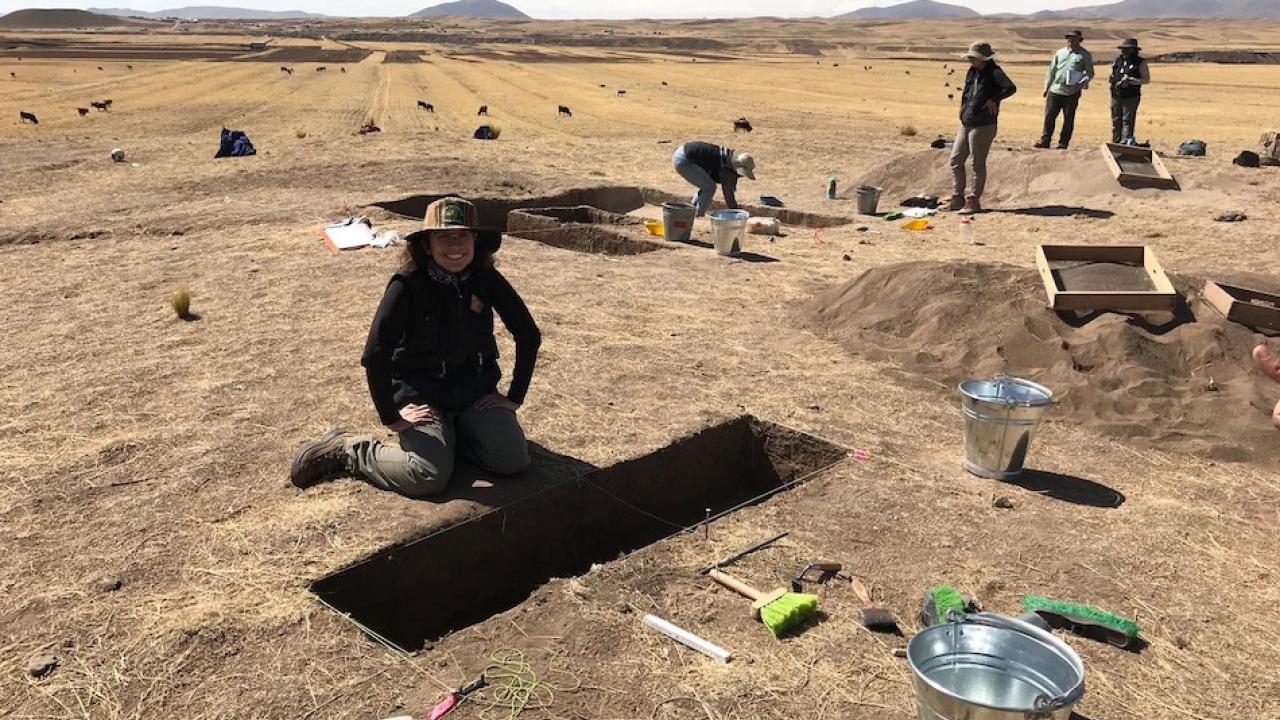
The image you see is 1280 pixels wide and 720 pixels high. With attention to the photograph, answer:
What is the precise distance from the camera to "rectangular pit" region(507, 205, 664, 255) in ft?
37.5

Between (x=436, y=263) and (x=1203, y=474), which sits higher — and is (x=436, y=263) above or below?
above

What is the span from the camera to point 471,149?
743 inches

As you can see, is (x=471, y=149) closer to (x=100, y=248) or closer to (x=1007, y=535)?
(x=100, y=248)

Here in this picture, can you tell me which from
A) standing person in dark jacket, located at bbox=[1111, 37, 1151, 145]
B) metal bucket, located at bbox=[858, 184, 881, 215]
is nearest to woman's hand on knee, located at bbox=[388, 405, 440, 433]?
metal bucket, located at bbox=[858, 184, 881, 215]

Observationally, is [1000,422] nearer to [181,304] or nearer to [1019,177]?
[181,304]

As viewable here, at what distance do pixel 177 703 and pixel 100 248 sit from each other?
29.2ft

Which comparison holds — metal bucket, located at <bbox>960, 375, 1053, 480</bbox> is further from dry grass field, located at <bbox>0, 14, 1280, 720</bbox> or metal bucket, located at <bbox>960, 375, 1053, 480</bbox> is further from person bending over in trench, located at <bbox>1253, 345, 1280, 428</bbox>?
person bending over in trench, located at <bbox>1253, 345, 1280, 428</bbox>

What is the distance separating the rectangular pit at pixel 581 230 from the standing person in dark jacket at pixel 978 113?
13.5ft

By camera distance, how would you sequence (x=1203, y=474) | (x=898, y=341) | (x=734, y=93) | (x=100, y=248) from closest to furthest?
(x=1203, y=474), (x=898, y=341), (x=100, y=248), (x=734, y=93)

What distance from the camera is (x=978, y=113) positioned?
38.2 feet

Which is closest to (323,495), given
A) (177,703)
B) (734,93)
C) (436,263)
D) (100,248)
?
(436,263)

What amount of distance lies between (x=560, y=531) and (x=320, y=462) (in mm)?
1214

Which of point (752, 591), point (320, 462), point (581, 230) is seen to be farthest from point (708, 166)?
point (752, 591)

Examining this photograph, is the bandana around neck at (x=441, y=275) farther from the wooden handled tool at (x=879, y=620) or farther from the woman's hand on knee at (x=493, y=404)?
the wooden handled tool at (x=879, y=620)
